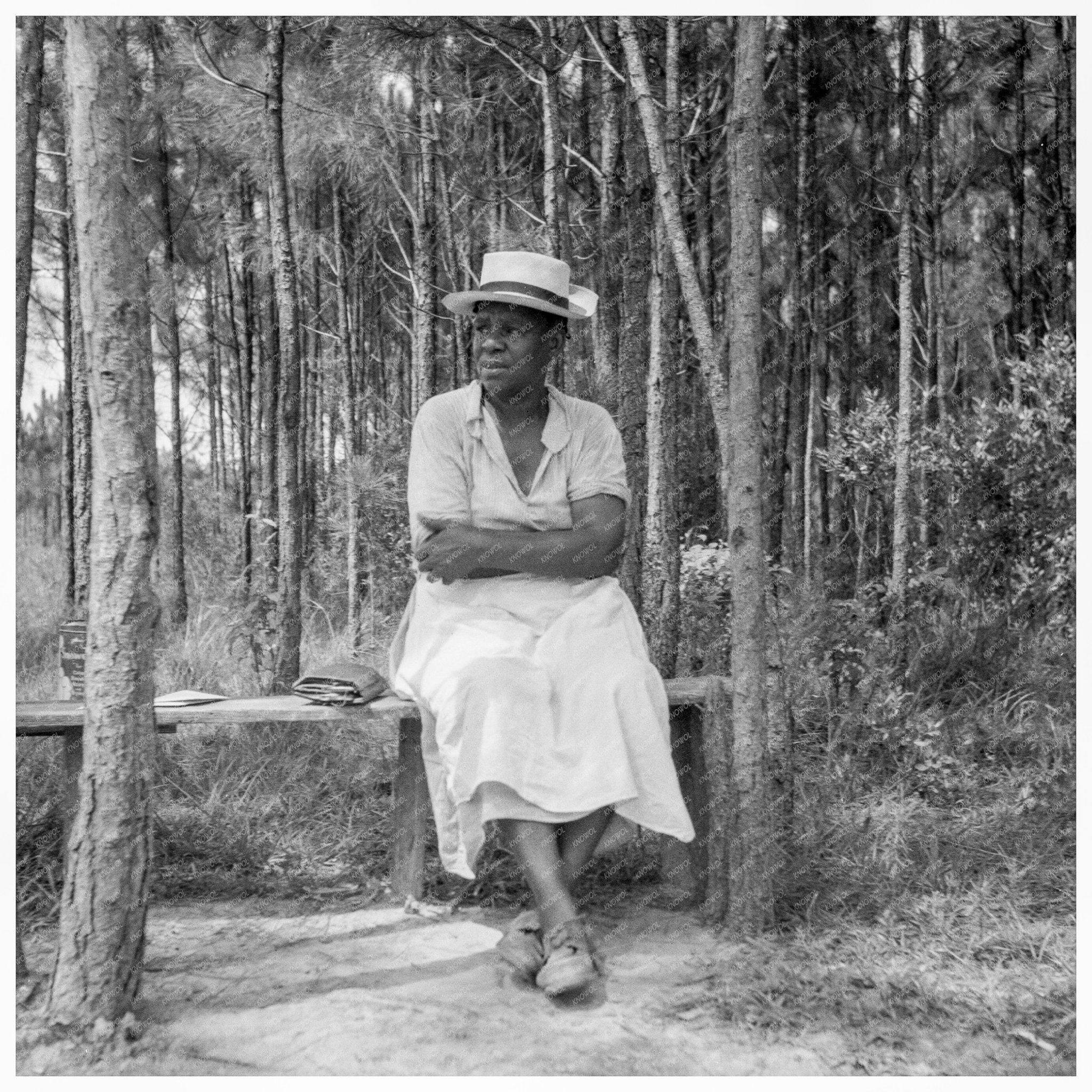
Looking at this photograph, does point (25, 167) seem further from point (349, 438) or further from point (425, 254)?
point (349, 438)

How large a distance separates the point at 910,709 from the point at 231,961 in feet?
10.0

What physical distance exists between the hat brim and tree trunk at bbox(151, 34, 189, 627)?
5.13 metres

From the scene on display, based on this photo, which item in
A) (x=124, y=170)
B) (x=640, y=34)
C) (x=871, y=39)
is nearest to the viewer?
(x=124, y=170)

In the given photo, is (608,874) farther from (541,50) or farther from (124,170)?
→ (541,50)

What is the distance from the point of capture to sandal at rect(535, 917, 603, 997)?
2.40 meters

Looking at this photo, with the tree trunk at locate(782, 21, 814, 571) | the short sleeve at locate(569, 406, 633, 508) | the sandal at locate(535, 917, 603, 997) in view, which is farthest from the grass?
the tree trunk at locate(782, 21, 814, 571)

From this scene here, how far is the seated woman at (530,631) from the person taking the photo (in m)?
2.67

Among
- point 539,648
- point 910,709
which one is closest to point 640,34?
point 910,709

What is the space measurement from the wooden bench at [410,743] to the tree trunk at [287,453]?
1.35 metres

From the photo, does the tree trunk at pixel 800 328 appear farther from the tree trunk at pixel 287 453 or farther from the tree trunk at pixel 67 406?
the tree trunk at pixel 67 406

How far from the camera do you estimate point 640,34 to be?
232 inches

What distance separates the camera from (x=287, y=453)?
4684 mm

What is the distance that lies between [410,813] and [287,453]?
2085 mm

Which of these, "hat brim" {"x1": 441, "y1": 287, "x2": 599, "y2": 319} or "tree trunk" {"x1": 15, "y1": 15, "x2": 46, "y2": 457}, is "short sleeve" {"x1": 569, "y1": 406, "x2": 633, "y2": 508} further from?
"tree trunk" {"x1": 15, "y1": 15, "x2": 46, "y2": 457}
